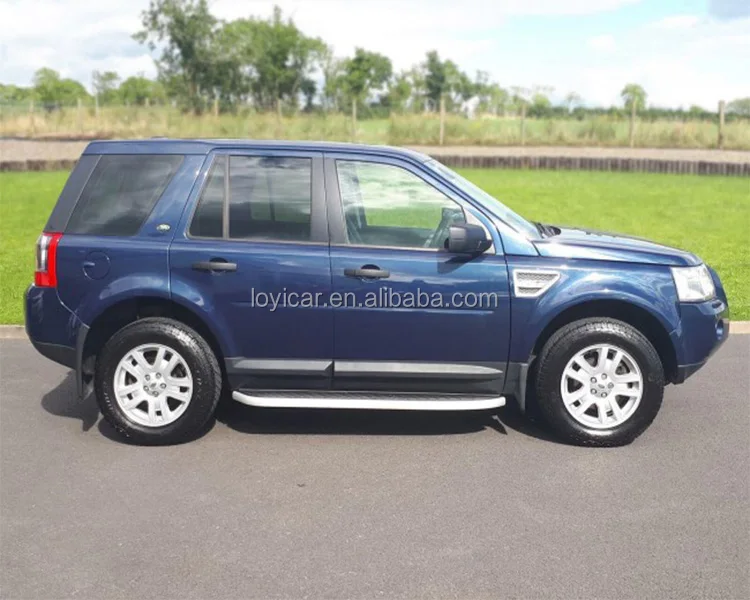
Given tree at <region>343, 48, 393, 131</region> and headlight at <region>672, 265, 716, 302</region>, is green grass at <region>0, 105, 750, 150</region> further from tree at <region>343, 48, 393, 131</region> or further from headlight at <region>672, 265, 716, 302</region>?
tree at <region>343, 48, 393, 131</region>

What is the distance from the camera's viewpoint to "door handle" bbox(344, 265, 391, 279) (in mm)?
4914

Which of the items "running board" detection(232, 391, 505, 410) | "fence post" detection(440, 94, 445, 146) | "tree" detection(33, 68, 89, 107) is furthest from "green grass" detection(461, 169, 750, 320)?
"tree" detection(33, 68, 89, 107)

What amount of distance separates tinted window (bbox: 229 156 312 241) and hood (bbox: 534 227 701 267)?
1.46 m

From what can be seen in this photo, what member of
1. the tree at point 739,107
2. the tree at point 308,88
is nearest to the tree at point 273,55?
the tree at point 308,88

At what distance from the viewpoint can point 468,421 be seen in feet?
18.3

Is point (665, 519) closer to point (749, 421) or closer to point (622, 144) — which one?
point (749, 421)

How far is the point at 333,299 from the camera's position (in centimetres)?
496

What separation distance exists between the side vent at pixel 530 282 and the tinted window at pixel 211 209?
5.96ft

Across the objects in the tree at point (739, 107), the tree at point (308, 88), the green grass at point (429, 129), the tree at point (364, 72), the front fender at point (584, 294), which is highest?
the tree at point (364, 72)

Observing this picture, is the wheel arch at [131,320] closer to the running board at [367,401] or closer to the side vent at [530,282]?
the running board at [367,401]

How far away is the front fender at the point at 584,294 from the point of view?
4.95 meters

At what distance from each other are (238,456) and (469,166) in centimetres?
2156

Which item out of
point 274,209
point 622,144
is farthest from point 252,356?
point 622,144

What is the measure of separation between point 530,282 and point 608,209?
12056mm
